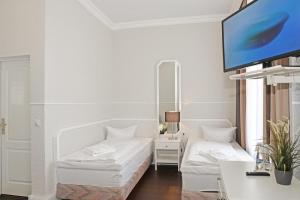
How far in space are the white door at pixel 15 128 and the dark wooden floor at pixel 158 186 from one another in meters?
0.20

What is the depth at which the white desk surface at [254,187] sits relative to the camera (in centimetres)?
129

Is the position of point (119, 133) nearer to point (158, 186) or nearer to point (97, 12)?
point (158, 186)

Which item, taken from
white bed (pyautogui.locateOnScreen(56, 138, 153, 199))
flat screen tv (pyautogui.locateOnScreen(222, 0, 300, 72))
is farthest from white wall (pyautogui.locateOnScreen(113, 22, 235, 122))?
flat screen tv (pyautogui.locateOnScreen(222, 0, 300, 72))

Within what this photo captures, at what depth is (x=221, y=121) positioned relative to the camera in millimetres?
4781

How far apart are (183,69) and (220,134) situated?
5.10 ft

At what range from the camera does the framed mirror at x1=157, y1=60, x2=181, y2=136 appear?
4914 mm

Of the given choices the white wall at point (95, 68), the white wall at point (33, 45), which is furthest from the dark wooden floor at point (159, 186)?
the white wall at point (33, 45)

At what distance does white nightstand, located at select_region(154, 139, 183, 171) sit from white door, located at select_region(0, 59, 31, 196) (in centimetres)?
227

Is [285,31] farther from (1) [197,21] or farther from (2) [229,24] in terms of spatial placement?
(1) [197,21]

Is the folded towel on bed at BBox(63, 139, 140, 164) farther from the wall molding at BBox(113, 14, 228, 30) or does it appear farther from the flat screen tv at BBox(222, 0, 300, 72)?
the wall molding at BBox(113, 14, 228, 30)

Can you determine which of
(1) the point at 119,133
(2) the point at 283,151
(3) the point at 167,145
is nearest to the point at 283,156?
(2) the point at 283,151

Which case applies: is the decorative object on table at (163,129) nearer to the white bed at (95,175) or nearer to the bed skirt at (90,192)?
the white bed at (95,175)

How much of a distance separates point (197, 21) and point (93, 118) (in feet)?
9.57

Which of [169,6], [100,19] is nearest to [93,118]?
[100,19]
